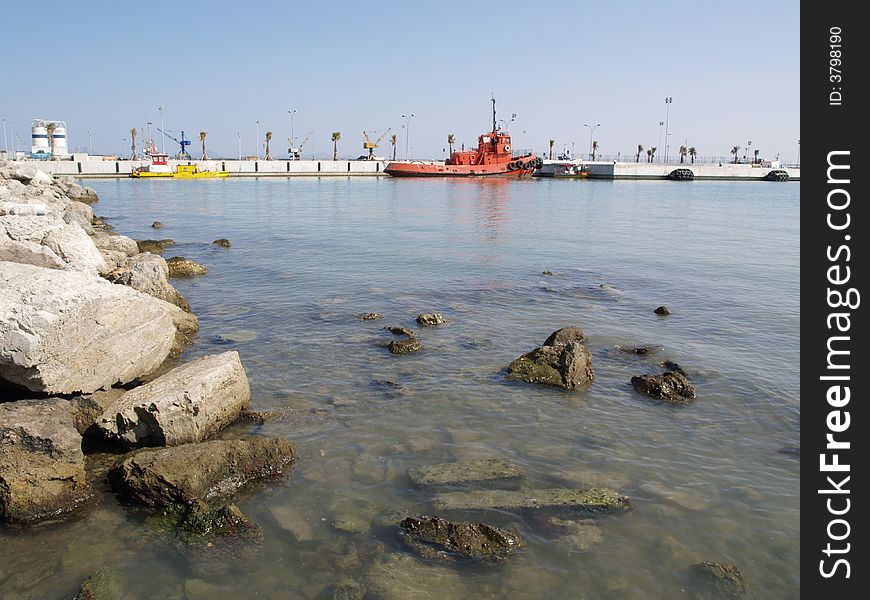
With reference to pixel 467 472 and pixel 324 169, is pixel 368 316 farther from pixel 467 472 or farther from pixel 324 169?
pixel 324 169

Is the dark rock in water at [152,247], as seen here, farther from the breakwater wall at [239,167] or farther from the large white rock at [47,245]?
the breakwater wall at [239,167]

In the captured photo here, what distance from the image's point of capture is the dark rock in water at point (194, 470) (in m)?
6.07

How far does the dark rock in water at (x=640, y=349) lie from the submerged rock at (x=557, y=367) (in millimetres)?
1773

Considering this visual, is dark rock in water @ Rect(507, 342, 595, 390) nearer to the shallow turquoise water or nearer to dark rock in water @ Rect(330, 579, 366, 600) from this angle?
the shallow turquoise water

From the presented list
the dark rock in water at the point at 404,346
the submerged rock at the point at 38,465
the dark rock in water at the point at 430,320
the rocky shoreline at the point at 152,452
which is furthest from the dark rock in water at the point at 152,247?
the submerged rock at the point at 38,465

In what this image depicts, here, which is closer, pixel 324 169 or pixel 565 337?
pixel 565 337

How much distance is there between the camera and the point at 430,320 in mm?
13125

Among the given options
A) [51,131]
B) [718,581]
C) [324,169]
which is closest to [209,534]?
[718,581]

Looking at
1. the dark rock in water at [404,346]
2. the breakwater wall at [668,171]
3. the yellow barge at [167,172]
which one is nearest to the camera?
the dark rock in water at [404,346]

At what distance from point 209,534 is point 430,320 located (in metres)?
7.84

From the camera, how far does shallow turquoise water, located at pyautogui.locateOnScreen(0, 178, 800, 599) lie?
5379 millimetres
